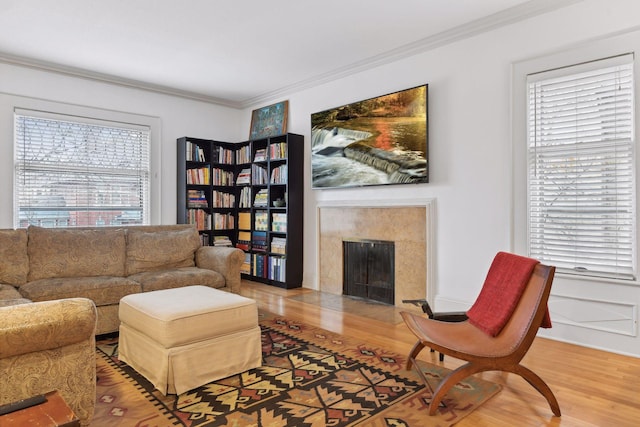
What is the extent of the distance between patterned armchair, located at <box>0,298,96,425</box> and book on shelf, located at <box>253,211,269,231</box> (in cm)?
372

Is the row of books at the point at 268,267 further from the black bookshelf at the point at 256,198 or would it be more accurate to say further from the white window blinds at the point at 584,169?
the white window blinds at the point at 584,169

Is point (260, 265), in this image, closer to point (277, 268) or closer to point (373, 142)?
point (277, 268)

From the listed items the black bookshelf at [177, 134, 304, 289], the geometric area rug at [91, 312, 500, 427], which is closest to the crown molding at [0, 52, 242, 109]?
the black bookshelf at [177, 134, 304, 289]

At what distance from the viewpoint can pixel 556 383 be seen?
2.42 meters

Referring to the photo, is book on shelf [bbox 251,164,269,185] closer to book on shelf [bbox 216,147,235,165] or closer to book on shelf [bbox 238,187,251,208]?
book on shelf [bbox 238,187,251,208]

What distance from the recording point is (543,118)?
326 cm

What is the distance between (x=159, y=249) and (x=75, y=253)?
0.71 meters

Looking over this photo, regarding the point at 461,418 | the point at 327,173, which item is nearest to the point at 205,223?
the point at 327,173

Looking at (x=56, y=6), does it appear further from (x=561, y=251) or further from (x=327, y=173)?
(x=561, y=251)

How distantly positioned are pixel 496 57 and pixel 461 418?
9.68 ft

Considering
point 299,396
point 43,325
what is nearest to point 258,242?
point 299,396

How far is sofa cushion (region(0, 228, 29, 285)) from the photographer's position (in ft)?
10.4

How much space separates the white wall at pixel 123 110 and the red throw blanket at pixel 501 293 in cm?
443

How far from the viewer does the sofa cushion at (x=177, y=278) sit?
3523 millimetres
